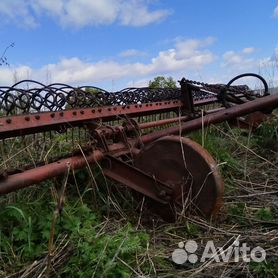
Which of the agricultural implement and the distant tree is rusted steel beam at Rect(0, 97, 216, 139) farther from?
the distant tree

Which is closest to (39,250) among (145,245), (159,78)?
(145,245)

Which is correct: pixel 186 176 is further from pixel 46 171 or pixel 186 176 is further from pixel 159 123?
pixel 159 123

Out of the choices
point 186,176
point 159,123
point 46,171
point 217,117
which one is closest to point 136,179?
point 186,176

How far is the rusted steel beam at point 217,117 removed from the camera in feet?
10.5

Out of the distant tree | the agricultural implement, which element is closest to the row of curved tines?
the agricultural implement

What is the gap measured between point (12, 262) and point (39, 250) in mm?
149

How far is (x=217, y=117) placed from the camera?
11.8 feet

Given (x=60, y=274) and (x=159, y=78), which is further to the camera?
(x=159, y=78)

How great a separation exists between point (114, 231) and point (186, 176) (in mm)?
576

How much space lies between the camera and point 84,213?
2.49 meters

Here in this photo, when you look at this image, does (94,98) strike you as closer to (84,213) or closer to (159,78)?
(84,213)

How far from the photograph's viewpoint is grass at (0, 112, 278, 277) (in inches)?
80.3

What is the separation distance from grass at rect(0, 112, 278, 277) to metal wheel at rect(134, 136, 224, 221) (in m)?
0.08

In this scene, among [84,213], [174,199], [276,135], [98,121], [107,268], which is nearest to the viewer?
[107,268]
